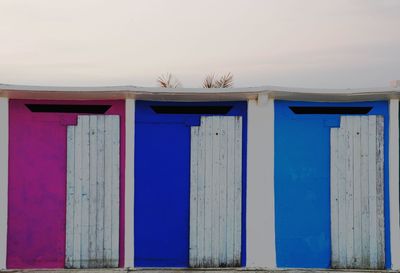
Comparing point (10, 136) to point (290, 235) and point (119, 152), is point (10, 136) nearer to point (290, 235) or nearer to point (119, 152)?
point (119, 152)

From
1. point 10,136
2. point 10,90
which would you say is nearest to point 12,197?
point 10,136

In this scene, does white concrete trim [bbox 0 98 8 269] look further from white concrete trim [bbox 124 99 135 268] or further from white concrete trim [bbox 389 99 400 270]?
white concrete trim [bbox 389 99 400 270]

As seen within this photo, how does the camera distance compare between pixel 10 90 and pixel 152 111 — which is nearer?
pixel 10 90

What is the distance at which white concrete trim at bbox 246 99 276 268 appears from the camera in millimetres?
7840

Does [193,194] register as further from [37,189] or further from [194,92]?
[37,189]

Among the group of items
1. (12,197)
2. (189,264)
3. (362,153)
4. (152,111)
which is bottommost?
(189,264)

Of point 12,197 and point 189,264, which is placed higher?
point 12,197

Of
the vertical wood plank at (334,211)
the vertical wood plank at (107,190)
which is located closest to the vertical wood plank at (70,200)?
the vertical wood plank at (107,190)

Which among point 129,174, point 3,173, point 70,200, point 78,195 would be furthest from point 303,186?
point 3,173

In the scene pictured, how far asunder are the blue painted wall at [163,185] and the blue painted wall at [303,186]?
19.0 inches

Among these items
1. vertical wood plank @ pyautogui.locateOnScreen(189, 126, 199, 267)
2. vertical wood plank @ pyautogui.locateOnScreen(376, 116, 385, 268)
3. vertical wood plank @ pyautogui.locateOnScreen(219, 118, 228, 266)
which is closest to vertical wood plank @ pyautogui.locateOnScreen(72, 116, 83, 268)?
vertical wood plank @ pyautogui.locateOnScreen(189, 126, 199, 267)

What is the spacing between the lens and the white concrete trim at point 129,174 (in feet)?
25.8

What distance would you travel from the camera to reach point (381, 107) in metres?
7.92

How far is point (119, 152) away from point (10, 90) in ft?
4.99
